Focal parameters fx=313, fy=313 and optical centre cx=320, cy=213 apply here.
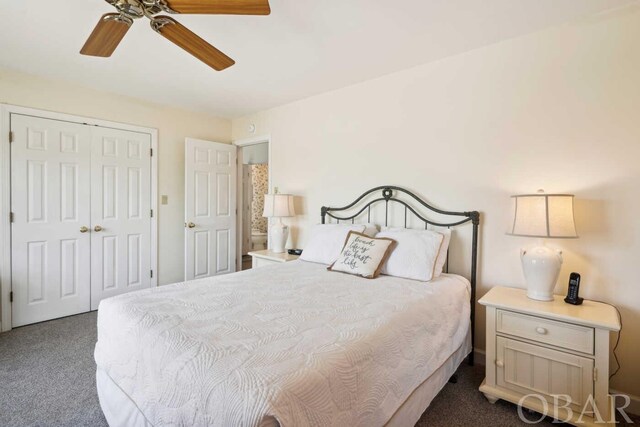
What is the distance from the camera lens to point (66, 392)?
196 cm

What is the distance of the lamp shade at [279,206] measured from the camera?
340 centimetres

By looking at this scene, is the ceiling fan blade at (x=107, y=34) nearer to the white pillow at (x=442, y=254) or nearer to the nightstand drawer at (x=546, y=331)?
the white pillow at (x=442, y=254)

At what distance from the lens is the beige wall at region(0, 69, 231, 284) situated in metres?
3.13

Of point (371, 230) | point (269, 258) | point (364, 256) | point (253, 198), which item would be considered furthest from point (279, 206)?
point (253, 198)

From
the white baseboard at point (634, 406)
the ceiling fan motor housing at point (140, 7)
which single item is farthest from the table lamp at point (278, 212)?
the white baseboard at point (634, 406)

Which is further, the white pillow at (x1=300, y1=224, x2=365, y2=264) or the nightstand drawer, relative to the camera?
the white pillow at (x1=300, y1=224, x2=365, y2=264)

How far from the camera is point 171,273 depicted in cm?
396

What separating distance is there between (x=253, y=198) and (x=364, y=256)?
16.6 ft


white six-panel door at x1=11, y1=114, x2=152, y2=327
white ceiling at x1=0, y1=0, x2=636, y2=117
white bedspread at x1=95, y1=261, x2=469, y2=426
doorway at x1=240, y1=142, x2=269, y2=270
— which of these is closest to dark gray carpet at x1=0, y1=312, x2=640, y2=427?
white bedspread at x1=95, y1=261, x2=469, y2=426

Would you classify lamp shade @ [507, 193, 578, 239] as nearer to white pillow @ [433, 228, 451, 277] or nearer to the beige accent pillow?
white pillow @ [433, 228, 451, 277]

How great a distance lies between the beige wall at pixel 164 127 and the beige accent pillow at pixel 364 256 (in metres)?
2.48

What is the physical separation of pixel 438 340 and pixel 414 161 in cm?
151

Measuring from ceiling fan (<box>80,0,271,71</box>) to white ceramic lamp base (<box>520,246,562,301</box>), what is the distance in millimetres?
1976

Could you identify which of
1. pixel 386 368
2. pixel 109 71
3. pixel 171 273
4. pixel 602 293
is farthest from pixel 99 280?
pixel 602 293
